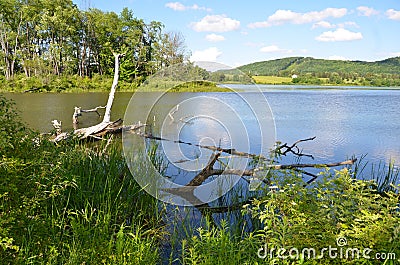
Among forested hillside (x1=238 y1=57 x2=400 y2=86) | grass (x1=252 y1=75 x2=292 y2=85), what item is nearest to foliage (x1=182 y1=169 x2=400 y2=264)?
grass (x1=252 y1=75 x2=292 y2=85)

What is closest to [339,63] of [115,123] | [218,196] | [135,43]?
[135,43]

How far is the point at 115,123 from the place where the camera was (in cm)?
771

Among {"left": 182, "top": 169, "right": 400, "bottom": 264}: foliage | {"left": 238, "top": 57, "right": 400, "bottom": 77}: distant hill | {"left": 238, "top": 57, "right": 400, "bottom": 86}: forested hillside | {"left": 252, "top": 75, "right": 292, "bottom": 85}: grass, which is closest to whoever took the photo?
{"left": 182, "top": 169, "right": 400, "bottom": 264}: foliage

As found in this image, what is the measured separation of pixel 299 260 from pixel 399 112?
14147 mm

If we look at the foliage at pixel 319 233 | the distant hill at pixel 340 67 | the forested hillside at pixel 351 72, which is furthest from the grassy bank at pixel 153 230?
the forested hillside at pixel 351 72

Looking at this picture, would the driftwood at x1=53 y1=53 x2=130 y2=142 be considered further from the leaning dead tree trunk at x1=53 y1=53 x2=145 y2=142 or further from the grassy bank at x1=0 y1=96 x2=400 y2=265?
the grassy bank at x1=0 y1=96 x2=400 y2=265

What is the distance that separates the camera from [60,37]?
29.2m

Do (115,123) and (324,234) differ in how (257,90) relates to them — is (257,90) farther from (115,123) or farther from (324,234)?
(115,123)

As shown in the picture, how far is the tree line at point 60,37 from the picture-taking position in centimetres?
2719

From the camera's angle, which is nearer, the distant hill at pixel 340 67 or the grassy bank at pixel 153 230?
the grassy bank at pixel 153 230

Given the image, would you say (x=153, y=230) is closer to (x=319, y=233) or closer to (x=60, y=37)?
(x=319, y=233)

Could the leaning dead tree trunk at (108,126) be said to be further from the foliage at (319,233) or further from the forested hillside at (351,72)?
the forested hillside at (351,72)

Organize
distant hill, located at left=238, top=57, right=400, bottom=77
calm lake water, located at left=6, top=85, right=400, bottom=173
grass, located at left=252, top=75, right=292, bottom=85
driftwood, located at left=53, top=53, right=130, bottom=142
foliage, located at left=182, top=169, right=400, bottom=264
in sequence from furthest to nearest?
1. distant hill, located at left=238, top=57, right=400, bottom=77
2. driftwood, located at left=53, top=53, right=130, bottom=142
3. calm lake water, located at left=6, top=85, right=400, bottom=173
4. grass, located at left=252, top=75, right=292, bottom=85
5. foliage, located at left=182, top=169, right=400, bottom=264

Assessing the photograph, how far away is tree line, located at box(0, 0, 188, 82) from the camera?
1070 inches
